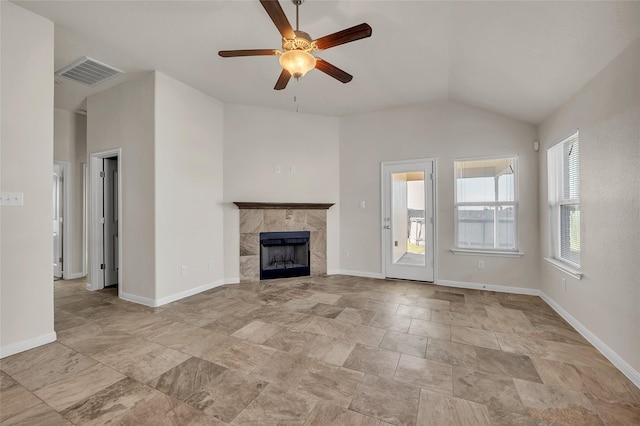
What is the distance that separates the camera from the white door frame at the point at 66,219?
16.2 ft

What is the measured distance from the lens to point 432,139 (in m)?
4.53

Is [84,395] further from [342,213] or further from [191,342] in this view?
[342,213]

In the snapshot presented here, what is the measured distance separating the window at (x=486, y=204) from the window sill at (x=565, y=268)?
58 cm

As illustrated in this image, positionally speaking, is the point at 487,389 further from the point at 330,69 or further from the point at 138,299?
the point at 138,299

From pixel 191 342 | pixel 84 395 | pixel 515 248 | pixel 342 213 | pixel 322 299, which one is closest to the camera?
pixel 84 395

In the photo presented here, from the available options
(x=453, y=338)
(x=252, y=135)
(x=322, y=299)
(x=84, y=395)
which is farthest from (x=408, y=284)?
(x=84, y=395)

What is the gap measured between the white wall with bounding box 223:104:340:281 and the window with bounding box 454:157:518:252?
2.07m

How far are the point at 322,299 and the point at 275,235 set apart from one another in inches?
62.0

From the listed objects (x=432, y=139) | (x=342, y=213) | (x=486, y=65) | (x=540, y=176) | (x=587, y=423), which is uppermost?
(x=486, y=65)

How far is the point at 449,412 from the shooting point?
1690mm

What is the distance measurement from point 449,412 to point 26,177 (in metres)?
3.73

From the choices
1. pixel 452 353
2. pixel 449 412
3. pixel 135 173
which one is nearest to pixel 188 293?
pixel 135 173

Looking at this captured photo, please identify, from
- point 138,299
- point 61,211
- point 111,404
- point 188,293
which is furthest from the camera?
point 61,211

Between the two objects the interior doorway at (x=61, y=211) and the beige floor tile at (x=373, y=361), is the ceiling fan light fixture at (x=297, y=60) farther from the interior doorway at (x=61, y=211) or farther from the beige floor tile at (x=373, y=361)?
the interior doorway at (x=61, y=211)
